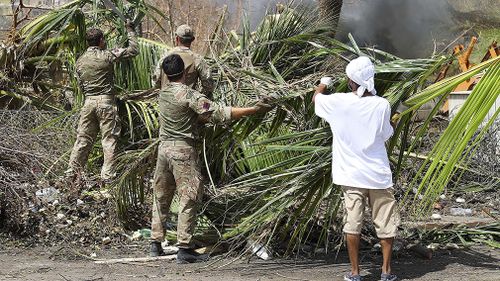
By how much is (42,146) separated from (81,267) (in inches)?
A: 74.2

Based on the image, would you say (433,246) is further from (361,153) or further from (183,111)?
(183,111)

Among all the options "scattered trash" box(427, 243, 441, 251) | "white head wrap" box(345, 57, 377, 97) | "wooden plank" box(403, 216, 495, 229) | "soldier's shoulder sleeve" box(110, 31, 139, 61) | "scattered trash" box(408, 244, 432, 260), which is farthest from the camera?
"soldier's shoulder sleeve" box(110, 31, 139, 61)

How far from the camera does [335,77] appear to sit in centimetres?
639

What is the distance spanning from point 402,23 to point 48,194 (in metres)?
14.5

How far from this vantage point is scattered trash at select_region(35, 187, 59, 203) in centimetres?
755

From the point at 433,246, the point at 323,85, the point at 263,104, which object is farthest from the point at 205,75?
the point at 433,246

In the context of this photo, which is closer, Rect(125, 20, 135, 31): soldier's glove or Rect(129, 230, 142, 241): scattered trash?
Rect(129, 230, 142, 241): scattered trash

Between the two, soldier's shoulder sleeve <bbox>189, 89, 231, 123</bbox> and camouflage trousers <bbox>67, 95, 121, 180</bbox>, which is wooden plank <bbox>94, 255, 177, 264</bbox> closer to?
soldier's shoulder sleeve <bbox>189, 89, 231, 123</bbox>

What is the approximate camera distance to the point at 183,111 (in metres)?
6.55

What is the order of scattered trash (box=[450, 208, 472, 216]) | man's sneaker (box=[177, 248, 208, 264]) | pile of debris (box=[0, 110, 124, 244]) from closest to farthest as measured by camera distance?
man's sneaker (box=[177, 248, 208, 264]) < pile of debris (box=[0, 110, 124, 244]) < scattered trash (box=[450, 208, 472, 216])

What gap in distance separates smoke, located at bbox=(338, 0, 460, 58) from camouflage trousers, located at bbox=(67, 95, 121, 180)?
34.6 feet

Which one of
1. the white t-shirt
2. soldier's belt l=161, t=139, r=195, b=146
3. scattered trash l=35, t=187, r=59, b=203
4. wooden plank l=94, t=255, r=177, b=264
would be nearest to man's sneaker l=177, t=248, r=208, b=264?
wooden plank l=94, t=255, r=177, b=264

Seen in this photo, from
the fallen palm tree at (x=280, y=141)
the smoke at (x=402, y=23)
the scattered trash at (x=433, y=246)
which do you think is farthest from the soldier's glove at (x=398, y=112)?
the smoke at (x=402, y=23)

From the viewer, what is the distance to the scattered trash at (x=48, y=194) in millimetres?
7551
